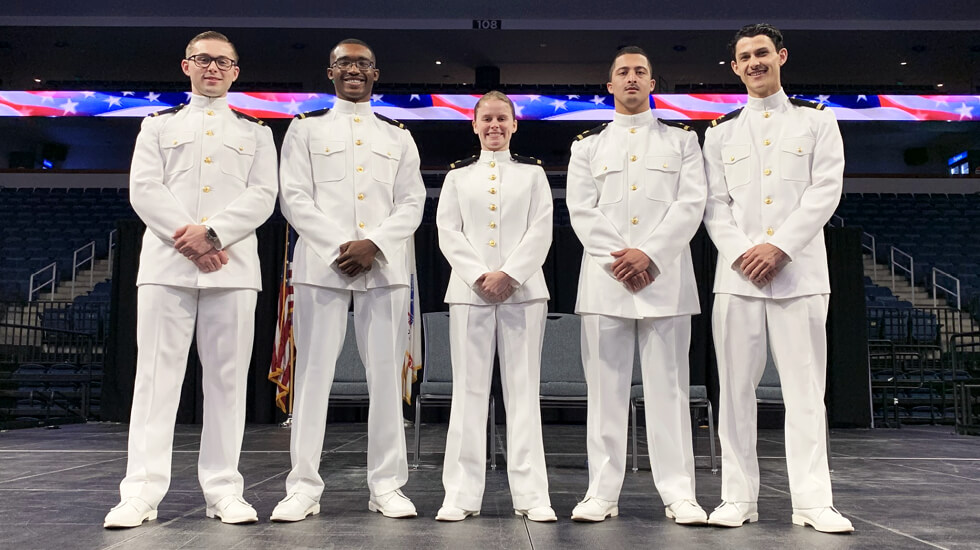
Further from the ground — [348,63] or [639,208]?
[348,63]

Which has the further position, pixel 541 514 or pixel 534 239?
pixel 534 239

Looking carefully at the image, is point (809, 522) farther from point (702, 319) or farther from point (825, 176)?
point (702, 319)

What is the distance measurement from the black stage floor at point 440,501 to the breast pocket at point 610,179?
1.22 meters

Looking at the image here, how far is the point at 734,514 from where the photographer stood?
260 centimetres

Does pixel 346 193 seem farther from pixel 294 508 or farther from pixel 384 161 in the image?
pixel 294 508

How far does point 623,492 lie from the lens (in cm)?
346

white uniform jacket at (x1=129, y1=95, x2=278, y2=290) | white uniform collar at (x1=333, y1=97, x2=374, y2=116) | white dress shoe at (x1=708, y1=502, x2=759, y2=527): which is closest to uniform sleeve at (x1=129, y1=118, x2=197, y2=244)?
white uniform jacket at (x1=129, y1=95, x2=278, y2=290)

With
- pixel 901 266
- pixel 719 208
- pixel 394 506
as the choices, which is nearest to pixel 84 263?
pixel 394 506

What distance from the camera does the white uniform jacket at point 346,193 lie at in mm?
2783

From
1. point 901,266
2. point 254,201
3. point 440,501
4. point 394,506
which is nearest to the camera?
point 394,506

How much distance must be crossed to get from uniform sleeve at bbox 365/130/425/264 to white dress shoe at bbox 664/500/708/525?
55.1 inches

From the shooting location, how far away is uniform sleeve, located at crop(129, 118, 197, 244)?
2678 millimetres

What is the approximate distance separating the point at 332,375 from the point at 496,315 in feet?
2.16

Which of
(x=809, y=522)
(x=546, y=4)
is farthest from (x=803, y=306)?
(x=546, y=4)
